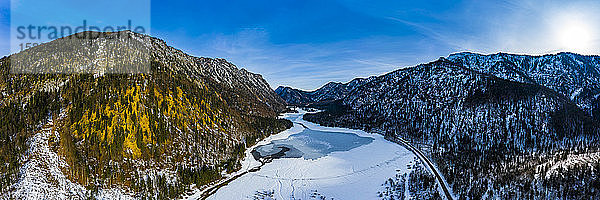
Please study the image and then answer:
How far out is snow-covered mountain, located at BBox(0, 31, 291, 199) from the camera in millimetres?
44594

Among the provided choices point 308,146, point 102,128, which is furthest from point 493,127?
point 102,128

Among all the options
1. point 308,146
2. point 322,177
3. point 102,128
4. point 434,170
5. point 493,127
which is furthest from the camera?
point 493,127

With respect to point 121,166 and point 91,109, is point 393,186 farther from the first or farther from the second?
point 91,109

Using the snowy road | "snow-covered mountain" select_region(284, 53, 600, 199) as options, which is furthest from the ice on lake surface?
"snow-covered mountain" select_region(284, 53, 600, 199)

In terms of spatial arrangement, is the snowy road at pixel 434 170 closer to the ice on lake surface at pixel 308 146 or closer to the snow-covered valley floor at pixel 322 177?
the snow-covered valley floor at pixel 322 177

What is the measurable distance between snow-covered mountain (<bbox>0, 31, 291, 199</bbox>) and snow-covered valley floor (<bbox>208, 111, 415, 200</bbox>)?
27.2 feet

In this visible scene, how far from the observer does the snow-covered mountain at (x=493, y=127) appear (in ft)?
172

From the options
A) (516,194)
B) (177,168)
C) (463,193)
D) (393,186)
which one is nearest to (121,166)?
(177,168)

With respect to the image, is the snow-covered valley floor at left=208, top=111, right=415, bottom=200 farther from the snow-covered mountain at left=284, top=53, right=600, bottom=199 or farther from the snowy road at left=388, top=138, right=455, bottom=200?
the snow-covered mountain at left=284, top=53, right=600, bottom=199

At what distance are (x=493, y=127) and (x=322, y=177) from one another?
91865 mm

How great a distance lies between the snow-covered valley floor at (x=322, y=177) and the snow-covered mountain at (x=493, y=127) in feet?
48.2

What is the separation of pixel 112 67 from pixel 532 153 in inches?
5119

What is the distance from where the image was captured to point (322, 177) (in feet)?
195

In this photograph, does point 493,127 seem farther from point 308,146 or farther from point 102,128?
point 102,128
